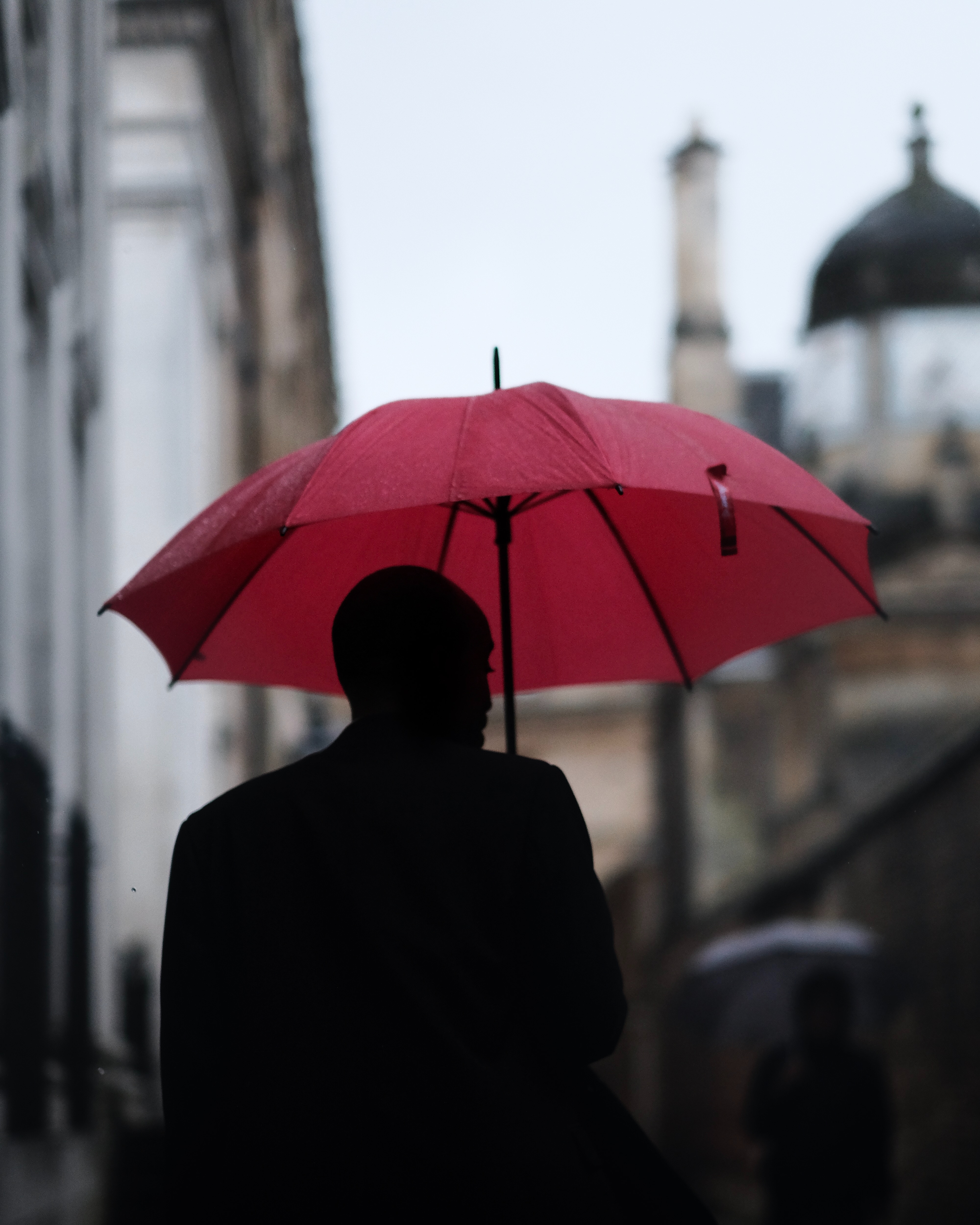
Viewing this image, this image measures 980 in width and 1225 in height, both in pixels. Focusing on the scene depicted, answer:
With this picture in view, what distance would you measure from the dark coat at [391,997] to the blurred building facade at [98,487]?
Result: 12.0ft

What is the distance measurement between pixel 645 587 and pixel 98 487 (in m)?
6.30

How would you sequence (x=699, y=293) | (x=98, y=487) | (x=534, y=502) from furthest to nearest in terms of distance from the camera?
(x=699, y=293) → (x=98, y=487) → (x=534, y=502)

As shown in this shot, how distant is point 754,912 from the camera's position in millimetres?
22812

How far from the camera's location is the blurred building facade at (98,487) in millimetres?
6652

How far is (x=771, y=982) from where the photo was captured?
11492 millimetres

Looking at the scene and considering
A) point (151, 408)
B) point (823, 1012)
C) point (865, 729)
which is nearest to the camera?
point (823, 1012)

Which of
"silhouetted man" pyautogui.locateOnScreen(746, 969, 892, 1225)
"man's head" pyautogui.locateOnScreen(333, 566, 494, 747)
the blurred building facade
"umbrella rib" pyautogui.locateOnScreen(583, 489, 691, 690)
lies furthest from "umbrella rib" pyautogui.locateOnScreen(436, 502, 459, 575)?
"silhouetted man" pyautogui.locateOnScreen(746, 969, 892, 1225)

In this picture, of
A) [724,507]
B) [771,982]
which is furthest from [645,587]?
[771,982]

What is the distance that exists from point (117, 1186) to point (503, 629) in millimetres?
6227

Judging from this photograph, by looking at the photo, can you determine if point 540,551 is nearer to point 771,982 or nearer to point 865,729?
point 771,982

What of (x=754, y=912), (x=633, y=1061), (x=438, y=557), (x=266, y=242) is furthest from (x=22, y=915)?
(x=633, y=1061)

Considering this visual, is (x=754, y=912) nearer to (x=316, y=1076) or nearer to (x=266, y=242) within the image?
(x=266, y=242)

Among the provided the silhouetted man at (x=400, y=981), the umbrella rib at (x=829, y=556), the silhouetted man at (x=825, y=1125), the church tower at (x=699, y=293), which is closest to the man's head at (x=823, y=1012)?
the silhouetted man at (x=825, y=1125)

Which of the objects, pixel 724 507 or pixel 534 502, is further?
pixel 534 502
